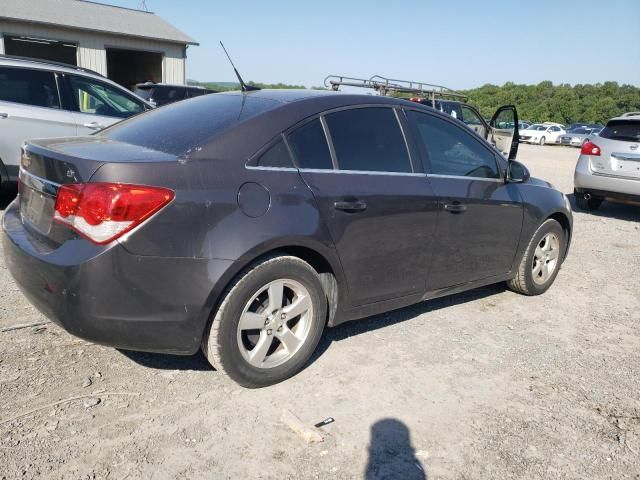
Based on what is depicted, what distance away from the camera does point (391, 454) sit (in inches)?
103

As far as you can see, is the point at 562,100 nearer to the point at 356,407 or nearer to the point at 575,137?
the point at 575,137

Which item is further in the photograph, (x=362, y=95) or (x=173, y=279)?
(x=362, y=95)

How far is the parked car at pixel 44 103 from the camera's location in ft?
21.5

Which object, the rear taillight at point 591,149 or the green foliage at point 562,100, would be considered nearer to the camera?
the rear taillight at point 591,149

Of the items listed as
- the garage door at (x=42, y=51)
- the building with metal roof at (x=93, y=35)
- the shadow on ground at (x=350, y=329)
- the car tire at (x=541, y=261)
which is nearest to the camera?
the shadow on ground at (x=350, y=329)

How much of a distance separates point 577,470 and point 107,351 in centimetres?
267

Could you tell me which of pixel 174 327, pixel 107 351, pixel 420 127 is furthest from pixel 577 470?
pixel 107 351

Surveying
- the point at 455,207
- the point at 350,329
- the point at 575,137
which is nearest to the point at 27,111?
the point at 350,329

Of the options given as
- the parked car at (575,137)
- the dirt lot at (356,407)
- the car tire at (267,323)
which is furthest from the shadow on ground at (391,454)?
the parked car at (575,137)

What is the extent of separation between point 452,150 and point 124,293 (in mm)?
2601

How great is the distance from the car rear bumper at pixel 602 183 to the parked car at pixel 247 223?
211 inches

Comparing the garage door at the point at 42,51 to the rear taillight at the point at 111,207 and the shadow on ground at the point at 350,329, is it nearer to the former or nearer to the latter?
the shadow on ground at the point at 350,329

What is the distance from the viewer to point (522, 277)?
4.81m

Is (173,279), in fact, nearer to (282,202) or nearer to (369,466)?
(282,202)
